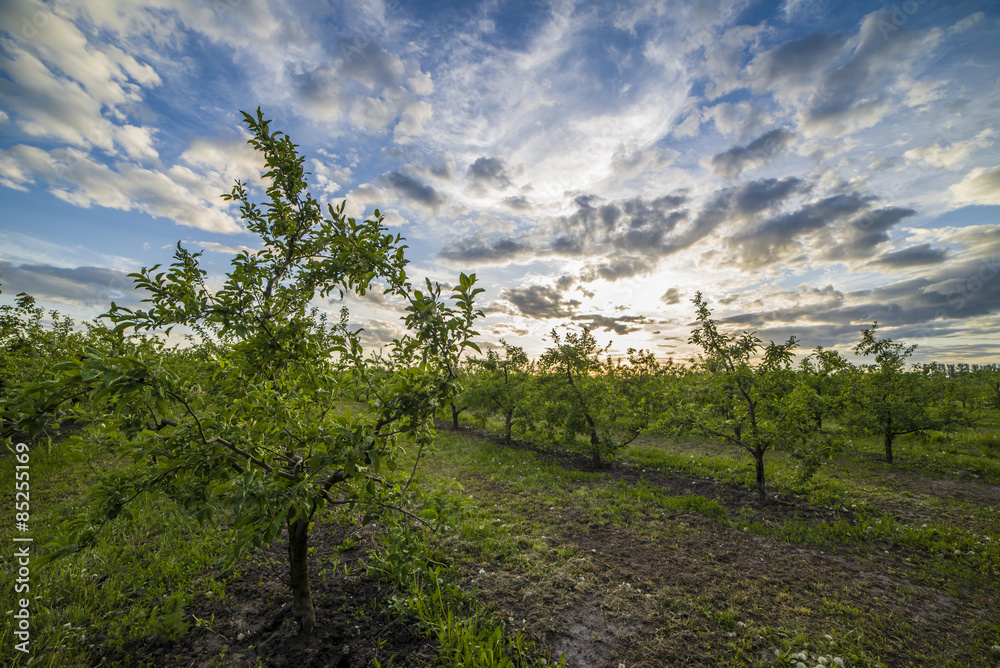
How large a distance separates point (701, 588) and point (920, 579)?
146 inches

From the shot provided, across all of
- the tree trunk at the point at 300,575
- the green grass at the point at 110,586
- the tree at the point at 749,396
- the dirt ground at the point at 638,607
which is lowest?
the dirt ground at the point at 638,607

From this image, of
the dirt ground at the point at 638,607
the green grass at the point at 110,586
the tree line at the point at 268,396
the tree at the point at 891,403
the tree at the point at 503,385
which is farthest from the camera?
the tree at the point at 503,385

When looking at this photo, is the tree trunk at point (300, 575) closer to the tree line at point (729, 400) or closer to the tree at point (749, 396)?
the tree line at point (729, 400)

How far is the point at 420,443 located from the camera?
349 centimetres

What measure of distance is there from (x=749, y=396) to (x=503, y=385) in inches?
409

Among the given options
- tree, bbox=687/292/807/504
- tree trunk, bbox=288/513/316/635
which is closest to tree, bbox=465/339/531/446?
tree, bbox=687/292/807/504

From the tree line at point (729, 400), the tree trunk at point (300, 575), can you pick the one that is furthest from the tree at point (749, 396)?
the tree trunk at point (300, 575)

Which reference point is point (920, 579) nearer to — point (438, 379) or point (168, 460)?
point (438, 379)

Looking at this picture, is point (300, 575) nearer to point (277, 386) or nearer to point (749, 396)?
point (277, 386)

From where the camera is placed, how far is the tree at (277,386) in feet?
7.59

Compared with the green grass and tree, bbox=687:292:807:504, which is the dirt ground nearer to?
the green grass

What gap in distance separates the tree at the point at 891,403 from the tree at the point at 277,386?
1502 cm

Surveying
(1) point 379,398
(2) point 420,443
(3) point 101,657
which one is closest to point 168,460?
(1) point 379,398

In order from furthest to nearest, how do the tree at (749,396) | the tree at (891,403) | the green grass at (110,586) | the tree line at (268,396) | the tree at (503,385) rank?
the tree at (503,385) → the tree at (891,403) → the tree at (749,396) → the green grass at (110,586) → the tree line at (268,396)
